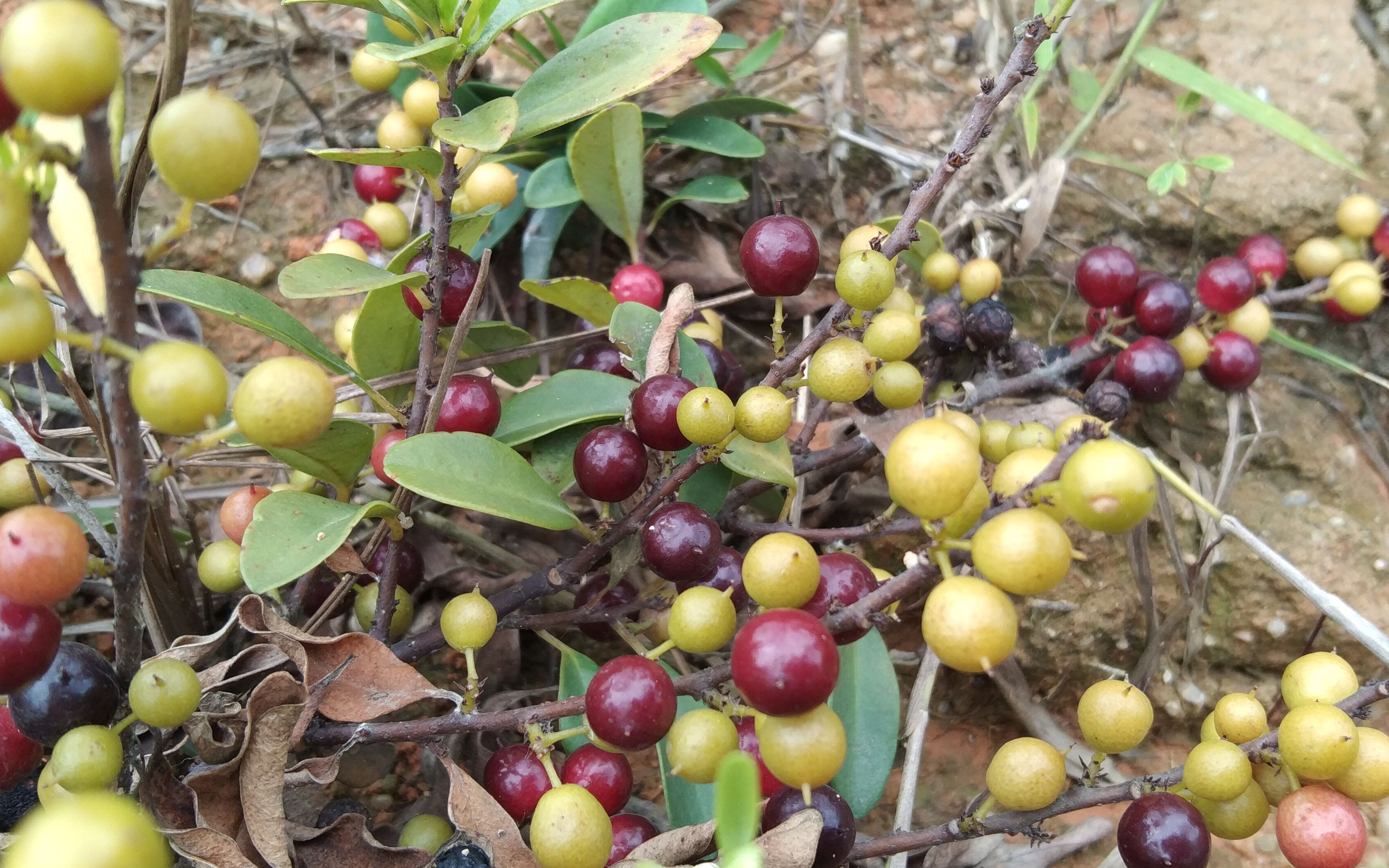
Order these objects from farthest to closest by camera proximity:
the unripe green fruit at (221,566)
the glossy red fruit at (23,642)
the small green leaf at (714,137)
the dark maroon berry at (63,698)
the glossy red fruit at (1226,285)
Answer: the small green leaf at (714,137) → the glossy red fruit at (1226,285) → the unripe green fruit at (221,566) → the dark maroon berry at (63,698) → the glossy red fruit at (23,642)

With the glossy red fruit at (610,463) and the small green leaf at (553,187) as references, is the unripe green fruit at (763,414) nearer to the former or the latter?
the glossy red fruit at (610,463)

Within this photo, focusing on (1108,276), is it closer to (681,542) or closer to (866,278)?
(866,278)

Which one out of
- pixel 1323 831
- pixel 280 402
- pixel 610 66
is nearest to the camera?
pixel 280 402

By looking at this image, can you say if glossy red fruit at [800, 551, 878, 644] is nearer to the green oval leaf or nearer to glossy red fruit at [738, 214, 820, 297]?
glossy red fruit at [738, 214, 820, 297]

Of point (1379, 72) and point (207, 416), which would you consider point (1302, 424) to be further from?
point (207, 416)

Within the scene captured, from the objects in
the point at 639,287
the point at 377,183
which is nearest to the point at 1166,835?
the point at 639,287

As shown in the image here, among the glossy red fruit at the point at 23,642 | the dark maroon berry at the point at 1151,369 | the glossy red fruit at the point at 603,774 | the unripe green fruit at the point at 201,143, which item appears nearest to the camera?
the unripe green fruit at the point at 201,143

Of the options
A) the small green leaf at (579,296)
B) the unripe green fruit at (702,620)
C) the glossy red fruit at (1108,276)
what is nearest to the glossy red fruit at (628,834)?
the unripe green fruit at (702,620)
